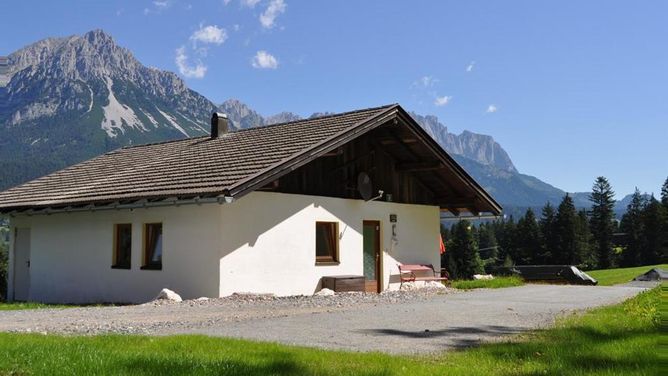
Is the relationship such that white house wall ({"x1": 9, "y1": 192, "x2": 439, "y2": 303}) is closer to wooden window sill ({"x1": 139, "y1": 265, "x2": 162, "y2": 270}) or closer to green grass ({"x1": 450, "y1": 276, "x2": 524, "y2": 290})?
wooden window sill ({"x1": 139, "y1": 265, "x2": 162, "y2": 270})

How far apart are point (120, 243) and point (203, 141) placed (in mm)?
5300

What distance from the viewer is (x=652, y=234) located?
7225 centimetres

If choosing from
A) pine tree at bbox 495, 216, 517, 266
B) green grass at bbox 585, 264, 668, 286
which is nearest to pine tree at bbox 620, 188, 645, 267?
pine tree at bbox 495, 216, 517, 266

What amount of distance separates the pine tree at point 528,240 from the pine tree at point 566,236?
4675 millimetres

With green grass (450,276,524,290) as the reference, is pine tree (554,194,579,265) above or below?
above

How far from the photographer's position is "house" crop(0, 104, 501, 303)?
47.2 ft

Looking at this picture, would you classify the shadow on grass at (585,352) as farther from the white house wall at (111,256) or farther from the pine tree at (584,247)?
the pine tree at (584,247)

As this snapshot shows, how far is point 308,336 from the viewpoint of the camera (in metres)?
8.08

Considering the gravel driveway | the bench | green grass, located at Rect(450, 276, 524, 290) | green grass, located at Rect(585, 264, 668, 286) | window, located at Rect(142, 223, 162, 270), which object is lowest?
green grass, located at Rect(585, 264, 668, 286)

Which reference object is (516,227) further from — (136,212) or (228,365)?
(228,365)

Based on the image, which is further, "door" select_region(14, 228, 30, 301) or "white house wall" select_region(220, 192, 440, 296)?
"door" select_region(14, 228, 30, 301)

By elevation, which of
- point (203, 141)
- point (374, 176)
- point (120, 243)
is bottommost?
point (120, 243)

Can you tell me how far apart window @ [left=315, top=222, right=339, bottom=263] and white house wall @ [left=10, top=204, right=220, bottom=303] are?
12.5 feet

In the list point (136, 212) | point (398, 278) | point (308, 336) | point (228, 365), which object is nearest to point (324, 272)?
point (398, 278)
